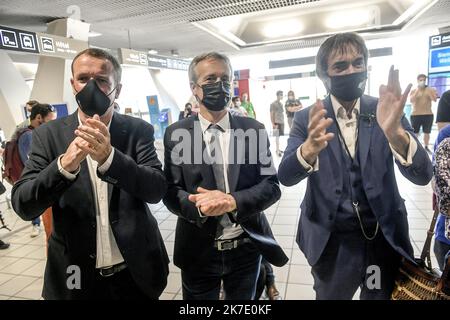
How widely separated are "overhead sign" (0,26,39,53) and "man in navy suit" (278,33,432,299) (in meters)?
4.47

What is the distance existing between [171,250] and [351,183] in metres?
2.75

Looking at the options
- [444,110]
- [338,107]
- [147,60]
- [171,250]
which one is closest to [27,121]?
[171,250]

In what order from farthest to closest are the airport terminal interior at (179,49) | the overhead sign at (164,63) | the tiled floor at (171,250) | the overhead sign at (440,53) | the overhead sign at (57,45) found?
the overhead sign at (440,53) < the overhead sign at (164,63) < the overhead sign at (57,45) < the airport terminal interior at (179,49) < the tiled floor at (171,250)

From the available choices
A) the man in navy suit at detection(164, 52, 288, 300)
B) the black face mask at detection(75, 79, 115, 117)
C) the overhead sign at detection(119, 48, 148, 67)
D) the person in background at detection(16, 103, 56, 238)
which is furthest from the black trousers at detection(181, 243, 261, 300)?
the overhead sign at detection(119, 48, 148, 67)

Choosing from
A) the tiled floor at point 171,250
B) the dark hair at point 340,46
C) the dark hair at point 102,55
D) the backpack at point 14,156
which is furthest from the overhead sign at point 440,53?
the backpack at point 14,156

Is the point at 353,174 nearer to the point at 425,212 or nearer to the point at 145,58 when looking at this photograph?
the point at 425,212

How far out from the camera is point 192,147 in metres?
1.42

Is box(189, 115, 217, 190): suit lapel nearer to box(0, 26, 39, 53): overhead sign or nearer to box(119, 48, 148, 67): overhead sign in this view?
box(0, 26, 39, 53): overhead sign

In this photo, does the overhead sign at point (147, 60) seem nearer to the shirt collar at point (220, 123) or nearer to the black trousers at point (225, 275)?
the shirt collar at point (220, 123)

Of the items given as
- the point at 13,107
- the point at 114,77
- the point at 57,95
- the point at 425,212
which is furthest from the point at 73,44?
the point at 425,212

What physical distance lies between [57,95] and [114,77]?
18.5 feet

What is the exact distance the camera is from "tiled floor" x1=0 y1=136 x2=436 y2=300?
2.73 metres

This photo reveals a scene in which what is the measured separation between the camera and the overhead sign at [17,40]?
4.02 metres

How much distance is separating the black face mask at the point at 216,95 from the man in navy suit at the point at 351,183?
375 mm
